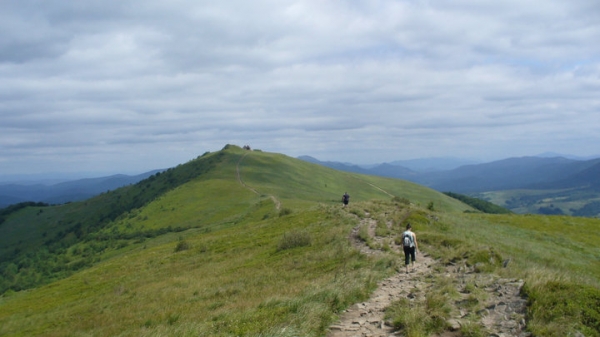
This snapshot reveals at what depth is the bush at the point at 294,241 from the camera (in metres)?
30.6

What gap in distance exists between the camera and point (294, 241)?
1217 inches

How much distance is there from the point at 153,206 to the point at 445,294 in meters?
87.3

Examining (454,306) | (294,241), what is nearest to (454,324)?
(454,306)

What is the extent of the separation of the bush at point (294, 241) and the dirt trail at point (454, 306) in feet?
44.2

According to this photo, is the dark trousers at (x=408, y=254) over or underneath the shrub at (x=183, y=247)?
over

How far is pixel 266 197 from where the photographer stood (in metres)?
74.2

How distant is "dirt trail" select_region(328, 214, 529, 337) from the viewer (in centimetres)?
1138

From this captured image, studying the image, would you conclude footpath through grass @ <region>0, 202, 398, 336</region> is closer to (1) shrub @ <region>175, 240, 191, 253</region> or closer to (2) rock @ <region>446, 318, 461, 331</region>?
(1) shrub @ <region>175, 240, 191, 253</region>

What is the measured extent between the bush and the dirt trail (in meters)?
13.5

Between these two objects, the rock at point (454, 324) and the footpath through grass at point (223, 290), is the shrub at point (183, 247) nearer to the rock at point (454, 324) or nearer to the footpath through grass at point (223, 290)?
the footpath through grass at point (223, 290)

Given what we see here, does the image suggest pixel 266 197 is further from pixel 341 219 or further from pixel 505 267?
pixel 505 267

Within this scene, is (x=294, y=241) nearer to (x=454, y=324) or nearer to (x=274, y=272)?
(x=274, y=272)

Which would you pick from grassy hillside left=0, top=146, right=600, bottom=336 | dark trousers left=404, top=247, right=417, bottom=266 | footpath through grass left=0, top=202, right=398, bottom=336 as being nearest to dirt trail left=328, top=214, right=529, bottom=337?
grassy hillside left=0, top=146, right=600, bottom=336

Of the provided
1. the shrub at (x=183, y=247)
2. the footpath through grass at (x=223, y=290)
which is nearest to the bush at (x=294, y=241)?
the footpath through grass at (x=223, y=290)
